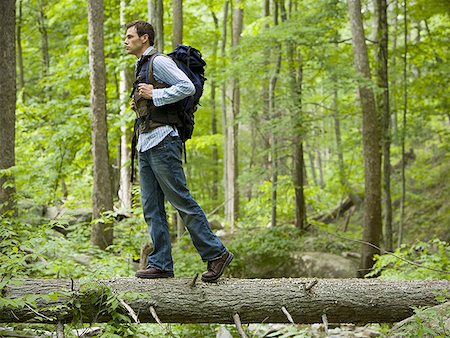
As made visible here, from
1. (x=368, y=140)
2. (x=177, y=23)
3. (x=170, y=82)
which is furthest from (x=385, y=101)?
(x=170, y=82)

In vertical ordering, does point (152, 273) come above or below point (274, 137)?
below

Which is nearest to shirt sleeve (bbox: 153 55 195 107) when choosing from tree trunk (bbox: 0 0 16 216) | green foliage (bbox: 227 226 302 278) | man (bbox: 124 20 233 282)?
man (bbox: 124 20 233 282)

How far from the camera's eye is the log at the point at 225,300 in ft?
14.0

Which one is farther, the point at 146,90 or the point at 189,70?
the point at 189,70

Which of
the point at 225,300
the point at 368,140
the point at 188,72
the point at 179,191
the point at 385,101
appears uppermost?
the point at 385,101

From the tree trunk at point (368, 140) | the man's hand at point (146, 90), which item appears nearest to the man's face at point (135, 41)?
the man's hand at point (146, 90)

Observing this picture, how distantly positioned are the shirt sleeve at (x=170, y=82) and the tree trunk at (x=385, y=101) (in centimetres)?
801

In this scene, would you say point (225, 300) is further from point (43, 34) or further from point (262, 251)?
point (43, 34)

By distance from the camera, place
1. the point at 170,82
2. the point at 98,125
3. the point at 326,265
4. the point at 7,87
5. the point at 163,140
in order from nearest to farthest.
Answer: the point at 170,82 < the point at 163,140 < the point at 7,87 < the point at 98,125 < the point at 326,265

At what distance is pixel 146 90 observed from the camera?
457 cm

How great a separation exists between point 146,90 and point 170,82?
8.8 inches

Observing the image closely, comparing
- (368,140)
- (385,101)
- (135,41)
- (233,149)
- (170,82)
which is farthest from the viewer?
Answer: (233,149)

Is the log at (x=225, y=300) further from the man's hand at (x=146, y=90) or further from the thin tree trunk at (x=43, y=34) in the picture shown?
the thin tree trunk at (x=43, y=34)

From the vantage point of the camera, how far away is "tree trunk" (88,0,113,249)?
31.5 ft
